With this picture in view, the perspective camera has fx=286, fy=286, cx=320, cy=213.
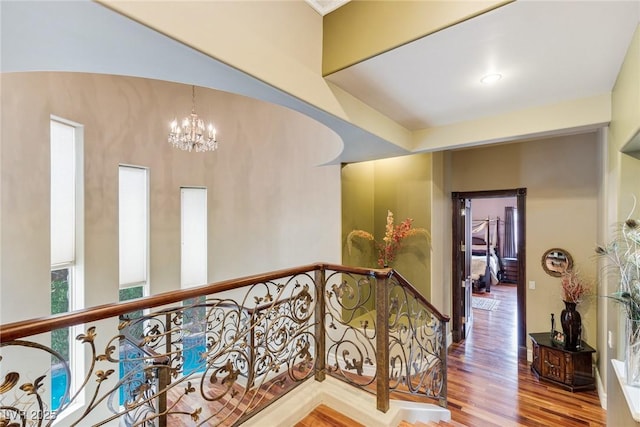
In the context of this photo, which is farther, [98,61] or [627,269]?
[627,269]

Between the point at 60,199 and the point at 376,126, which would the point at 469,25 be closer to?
the point at 376,126

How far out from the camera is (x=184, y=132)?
3850 mm

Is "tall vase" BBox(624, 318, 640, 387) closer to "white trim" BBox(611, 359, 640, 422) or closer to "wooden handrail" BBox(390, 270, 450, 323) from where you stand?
"white trim" BBox(611, 359, 640, 422)

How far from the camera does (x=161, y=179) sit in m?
4.77

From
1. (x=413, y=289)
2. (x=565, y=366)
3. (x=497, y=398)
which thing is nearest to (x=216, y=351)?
(x=413, y=289)

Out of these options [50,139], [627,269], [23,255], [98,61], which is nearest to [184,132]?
[50,139]

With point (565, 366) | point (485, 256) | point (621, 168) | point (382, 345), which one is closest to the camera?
point (382, 345)

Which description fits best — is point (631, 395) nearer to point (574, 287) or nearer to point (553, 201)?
point (574, 287)

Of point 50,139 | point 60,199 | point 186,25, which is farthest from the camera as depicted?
point 60,199

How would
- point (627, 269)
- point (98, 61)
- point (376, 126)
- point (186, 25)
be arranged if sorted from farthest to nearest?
point (376, 126) < point (627, 269) < point (98, 61) < point (186, 25)

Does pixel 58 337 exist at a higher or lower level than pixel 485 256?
lower

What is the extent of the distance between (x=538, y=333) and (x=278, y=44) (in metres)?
4.79

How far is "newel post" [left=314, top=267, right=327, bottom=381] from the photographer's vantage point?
226cm

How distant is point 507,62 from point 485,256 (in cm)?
747
